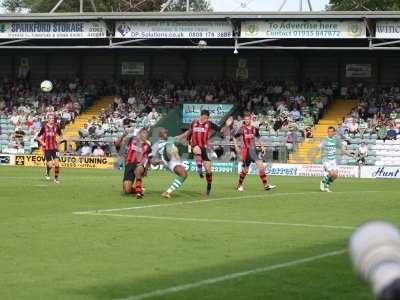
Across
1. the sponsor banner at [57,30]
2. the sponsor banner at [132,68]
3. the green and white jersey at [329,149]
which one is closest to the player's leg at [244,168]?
the green and white jersey at [329,149]

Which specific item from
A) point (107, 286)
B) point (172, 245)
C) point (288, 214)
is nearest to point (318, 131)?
point (288, 214)

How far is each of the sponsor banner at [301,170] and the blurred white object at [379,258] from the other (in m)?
37.8

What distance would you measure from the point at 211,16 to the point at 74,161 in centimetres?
1034

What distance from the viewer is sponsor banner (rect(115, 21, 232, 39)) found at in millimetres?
44906

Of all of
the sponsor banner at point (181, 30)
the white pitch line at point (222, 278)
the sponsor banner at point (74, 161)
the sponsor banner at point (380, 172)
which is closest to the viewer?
the white pitch line at point (222, 278)

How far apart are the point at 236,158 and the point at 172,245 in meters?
29.8

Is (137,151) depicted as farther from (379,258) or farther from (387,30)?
(387,30)

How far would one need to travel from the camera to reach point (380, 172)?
3822 centimetres

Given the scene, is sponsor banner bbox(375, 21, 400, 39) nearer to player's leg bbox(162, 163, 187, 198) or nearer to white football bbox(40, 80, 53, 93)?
white football bbox(40, 80, 53, 93)

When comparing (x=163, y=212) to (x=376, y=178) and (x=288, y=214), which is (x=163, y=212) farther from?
(x=376, y=178)

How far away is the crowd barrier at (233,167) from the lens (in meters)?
38.3

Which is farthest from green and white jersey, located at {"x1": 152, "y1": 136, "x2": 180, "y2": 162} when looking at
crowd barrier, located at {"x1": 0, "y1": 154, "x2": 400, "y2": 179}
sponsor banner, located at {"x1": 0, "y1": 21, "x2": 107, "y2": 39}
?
sponsor banner, located at {"x1": 0, "y1": 21, "x2": 107, "y2": 39}

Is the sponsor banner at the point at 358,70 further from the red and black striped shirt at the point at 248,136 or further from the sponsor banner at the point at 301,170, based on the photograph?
the red and black striped shirt at the point at 248,136

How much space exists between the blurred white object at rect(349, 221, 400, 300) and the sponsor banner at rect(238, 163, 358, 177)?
1489 inches
